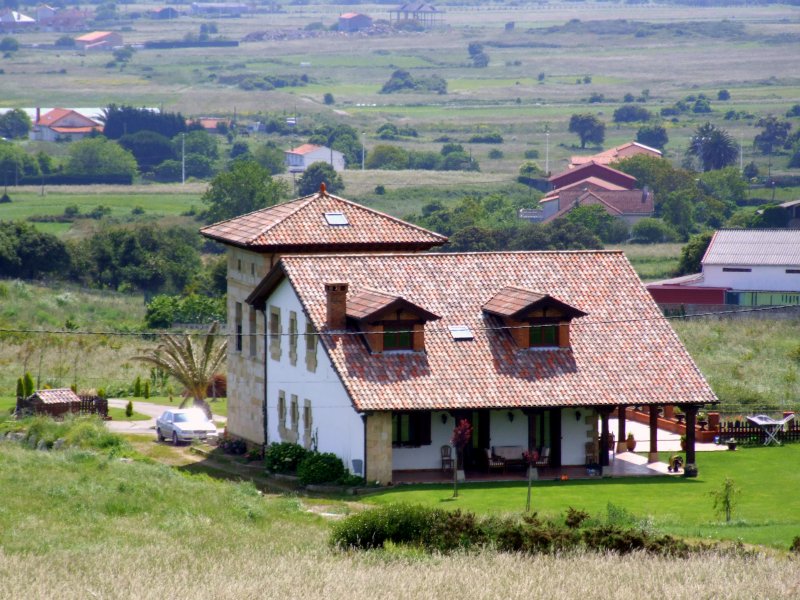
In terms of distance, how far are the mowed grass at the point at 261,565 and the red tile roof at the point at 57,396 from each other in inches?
738

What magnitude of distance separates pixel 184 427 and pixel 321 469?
358 inches

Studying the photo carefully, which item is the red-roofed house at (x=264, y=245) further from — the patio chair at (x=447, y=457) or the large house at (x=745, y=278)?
the large house at (x=745, y=278)

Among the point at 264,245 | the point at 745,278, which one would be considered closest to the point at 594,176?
the point at 745,278

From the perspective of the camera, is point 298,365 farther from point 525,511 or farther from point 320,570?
point 320,570

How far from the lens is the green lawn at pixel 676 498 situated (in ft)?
118

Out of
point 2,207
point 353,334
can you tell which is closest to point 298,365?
point 353,334

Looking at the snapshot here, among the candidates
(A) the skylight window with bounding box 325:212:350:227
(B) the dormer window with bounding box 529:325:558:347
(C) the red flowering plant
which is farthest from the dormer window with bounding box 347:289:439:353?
(A) the skylight window with bounding box 325:212:350:227

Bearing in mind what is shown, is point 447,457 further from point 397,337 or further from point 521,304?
point 521,304

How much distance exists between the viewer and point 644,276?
115125 millimetres

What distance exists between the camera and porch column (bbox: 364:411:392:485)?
42000 mm

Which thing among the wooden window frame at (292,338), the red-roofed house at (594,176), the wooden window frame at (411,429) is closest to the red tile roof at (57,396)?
the wooden window frame at (292,338)

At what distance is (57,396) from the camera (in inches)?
2201

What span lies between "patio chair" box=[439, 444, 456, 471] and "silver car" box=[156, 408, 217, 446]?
10.3m

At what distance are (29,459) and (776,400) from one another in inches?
1044
